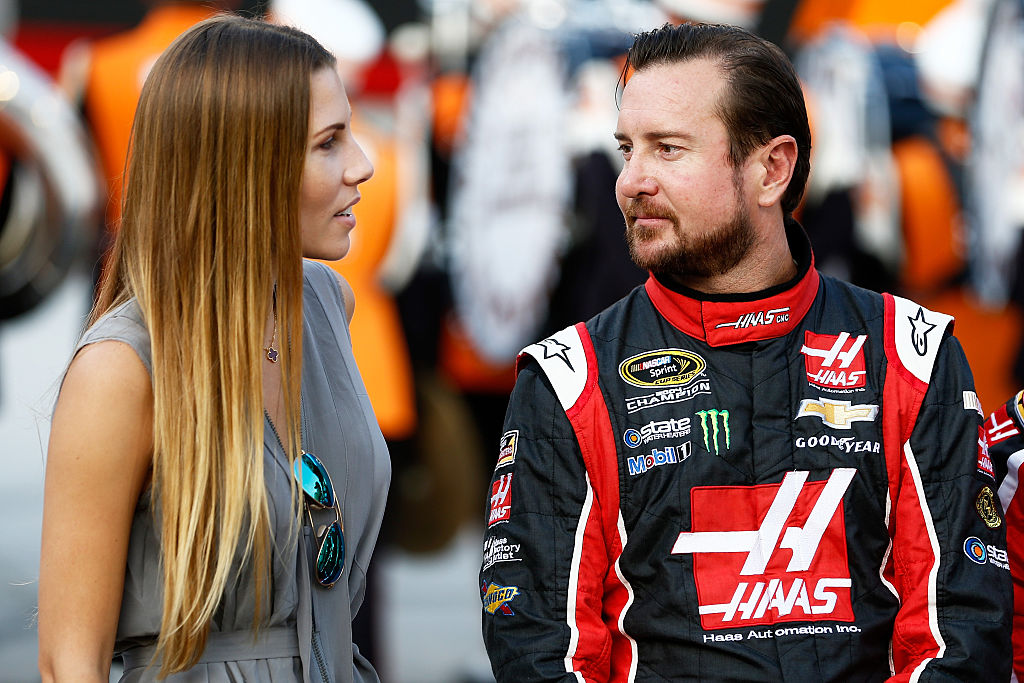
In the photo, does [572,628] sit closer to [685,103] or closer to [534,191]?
[685,103]

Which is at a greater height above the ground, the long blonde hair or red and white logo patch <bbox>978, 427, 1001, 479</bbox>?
the long blonde hair

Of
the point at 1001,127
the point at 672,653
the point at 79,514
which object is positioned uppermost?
the point at 1001,127

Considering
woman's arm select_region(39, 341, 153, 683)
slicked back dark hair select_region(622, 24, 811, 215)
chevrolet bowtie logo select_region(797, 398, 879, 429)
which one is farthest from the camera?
slicked back dark hair select_region(622, 24, 811, 215)

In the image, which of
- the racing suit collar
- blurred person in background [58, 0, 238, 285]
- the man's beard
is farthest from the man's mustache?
blurred person in background [58, 0, 238, 285]

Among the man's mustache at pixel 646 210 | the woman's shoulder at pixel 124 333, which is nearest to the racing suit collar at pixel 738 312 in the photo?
the man's mustache at pixel 646 210

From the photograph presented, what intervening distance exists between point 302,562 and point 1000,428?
122 cm

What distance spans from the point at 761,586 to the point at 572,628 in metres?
0.28

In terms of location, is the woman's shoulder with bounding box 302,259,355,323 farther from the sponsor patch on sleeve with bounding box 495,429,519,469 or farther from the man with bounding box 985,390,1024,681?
the man with bounding box 985,390,1024,681

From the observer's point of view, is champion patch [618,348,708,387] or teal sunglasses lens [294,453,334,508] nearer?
teal sunglasses lens [294,453,334,508]

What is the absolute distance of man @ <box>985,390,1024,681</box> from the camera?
1.99 meters

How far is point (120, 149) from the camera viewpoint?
3596 millimetres

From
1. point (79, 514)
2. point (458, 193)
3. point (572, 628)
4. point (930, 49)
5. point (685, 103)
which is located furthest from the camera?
point (930, 49)

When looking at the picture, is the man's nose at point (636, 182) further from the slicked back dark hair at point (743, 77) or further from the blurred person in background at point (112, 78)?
the blurred person in background at point (112, 78)

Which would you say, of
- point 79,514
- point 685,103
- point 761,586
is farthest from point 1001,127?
point 79,514
